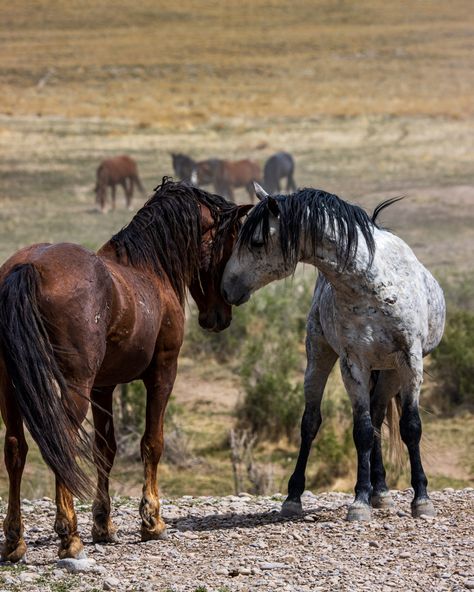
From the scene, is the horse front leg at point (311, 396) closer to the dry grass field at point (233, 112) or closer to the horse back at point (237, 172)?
the dry grass field at point (233, 112)

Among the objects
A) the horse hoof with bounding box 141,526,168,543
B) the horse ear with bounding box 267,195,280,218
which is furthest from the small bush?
the horse hoof with bounding box 141,526,168,543

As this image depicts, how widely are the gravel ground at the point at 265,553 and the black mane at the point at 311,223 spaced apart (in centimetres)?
131

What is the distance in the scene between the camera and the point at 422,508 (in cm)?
623

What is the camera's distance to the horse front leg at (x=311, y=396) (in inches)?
256

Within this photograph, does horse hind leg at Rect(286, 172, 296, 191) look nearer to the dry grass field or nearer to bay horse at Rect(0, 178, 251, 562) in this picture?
the dry grass field

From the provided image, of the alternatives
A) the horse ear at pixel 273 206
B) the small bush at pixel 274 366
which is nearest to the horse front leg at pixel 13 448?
the horse ear at pixel 273 206

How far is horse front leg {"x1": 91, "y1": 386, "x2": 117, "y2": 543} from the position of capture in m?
5.88

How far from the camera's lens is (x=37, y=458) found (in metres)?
10.2

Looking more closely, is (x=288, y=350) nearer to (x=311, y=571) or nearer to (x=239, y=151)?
(x=311, y=571)

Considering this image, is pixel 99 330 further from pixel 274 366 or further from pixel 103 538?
pixel 274 366

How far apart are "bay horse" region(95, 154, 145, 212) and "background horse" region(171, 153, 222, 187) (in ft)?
4.46

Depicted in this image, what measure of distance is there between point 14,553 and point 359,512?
5.75 ft

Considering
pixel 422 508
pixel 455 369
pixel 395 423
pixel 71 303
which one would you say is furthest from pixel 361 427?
pixel 455 369

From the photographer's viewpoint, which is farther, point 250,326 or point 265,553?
point 250,326
